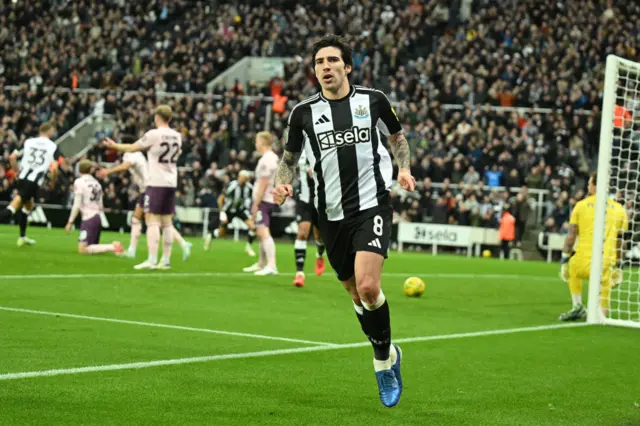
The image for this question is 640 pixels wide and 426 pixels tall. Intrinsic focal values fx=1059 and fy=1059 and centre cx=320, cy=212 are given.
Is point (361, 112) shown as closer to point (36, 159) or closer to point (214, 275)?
point (214, 275)

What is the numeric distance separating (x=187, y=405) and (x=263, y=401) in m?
0.53

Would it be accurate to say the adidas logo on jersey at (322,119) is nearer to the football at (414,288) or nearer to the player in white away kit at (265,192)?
the football at (414,288)

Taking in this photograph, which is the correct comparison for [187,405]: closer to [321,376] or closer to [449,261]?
[321,376]

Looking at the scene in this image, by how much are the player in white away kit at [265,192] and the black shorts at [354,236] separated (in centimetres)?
965

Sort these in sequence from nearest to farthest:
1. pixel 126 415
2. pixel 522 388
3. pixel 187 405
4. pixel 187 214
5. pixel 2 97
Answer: pixel 126 415, pixel 187 405, pixel 522 388, pixel 187 214, pixel 2 97

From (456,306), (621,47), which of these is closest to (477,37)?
(621,47)

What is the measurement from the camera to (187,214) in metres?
35.2

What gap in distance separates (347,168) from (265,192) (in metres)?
10.6

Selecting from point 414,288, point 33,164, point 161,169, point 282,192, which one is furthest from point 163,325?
point 33,164

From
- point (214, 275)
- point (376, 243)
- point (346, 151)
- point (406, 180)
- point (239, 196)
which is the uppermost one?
point (346, 151)

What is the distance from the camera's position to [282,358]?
8.42 m

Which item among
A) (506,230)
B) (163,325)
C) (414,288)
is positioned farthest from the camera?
(506,230)

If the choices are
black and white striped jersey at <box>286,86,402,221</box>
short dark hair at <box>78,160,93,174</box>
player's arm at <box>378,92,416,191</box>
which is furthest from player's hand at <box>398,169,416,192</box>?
short dark hair at <box>78,160,93,174</box>

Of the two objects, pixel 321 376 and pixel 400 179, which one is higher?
pixel 400 179
